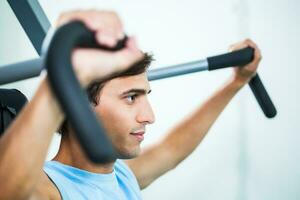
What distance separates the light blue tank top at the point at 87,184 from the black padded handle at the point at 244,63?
0.38m

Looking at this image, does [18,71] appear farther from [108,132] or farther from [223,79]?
[223,79]

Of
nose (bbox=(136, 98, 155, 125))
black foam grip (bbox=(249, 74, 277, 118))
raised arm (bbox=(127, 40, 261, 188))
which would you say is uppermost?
nose (bbox=(136, 98, 155, 125))

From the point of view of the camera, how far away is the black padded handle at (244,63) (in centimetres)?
81

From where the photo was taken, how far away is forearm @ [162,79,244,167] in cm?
101

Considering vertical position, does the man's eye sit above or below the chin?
above

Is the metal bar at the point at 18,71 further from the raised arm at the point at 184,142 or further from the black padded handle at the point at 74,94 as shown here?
the raised arm at the point at 184,142

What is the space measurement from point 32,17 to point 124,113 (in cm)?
A: 29

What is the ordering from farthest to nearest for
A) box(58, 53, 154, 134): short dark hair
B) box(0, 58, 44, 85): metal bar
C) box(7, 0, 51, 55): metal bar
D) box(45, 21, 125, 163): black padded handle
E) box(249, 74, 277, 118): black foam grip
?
box(249, 74, 277, 118): black foam grip, box(58, 53, 154, 134): short dark hair, box(7, 0, 51, 55): metal bar, box(0, 58, 44, 85): metal bar, box(45, 21, 125, 163): black padded handle

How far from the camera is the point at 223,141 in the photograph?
1126 millimetres

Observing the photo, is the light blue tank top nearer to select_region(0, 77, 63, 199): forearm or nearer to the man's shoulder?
the man's shoulder

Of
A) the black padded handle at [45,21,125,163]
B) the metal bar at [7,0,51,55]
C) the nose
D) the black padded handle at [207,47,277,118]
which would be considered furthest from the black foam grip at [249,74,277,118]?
the black padded handle at [45,21,125,163]

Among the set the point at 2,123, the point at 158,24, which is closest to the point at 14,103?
the point at 2,123

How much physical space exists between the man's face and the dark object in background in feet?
0.56

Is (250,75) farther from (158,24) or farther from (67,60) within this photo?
(67,60)
